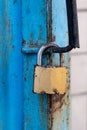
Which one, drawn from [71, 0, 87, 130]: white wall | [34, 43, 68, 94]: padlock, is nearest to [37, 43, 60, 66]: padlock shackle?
[34, 43, 68, 94]: padlock

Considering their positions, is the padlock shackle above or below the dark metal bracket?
below

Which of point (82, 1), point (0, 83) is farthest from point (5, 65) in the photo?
point (82, 1)

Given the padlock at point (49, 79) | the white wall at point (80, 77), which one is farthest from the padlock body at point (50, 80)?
the white wall at point (80, 77)

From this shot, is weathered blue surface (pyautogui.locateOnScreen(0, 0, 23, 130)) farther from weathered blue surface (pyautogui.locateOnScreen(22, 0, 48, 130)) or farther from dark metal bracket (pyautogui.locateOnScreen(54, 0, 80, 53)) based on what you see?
dark metal bracket (pyautogui.locateOnScreen(54, 0, 80, 53))

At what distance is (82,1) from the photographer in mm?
2709

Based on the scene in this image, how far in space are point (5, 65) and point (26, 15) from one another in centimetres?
14

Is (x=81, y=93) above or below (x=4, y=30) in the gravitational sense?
below

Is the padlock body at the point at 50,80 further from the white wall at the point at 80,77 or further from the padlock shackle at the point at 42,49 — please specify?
the white wall at the point at 80,77

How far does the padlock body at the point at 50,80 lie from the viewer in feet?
2.88

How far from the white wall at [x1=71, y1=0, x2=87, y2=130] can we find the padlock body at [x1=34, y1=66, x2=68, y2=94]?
1.83 meters

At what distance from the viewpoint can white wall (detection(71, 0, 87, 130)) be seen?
8.95 feet

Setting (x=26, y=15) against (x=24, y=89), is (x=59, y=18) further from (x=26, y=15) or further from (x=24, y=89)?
(x=24, y=89)

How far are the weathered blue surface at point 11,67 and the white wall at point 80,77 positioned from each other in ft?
5.81

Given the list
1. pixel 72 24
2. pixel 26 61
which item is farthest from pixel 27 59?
pixel 72 24
